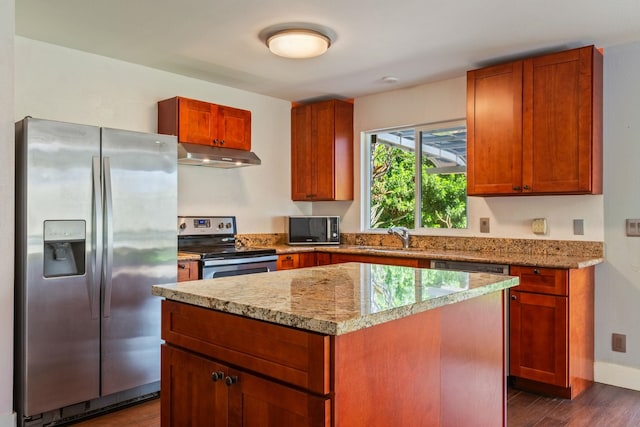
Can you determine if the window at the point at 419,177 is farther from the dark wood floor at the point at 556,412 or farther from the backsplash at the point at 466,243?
the dark wood floor at the point at 556,412

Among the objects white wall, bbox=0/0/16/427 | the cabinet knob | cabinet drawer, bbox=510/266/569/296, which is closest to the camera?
the cabinet knob

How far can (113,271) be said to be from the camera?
2.96 meters

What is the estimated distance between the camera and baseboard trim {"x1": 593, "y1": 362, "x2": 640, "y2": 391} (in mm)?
3285

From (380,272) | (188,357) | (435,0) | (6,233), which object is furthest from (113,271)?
(435,0)

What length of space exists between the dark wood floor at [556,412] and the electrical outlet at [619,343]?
27 cm

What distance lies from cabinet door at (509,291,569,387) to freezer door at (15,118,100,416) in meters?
2.67

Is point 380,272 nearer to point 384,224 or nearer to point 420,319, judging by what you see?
point 420,319

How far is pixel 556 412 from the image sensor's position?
2.89m

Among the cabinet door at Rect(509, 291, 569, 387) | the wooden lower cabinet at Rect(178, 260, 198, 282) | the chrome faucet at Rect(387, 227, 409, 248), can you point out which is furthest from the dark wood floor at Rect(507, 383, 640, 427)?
the wooden lower cabinet at Rect(178, 260, 198, 282)

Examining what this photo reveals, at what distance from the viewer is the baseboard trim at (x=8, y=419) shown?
251cm

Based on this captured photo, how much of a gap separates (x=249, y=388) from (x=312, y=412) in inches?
10.2

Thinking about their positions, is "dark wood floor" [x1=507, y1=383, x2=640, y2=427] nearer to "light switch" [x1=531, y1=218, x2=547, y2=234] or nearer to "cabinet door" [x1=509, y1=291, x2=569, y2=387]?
"cabinet door" [x1=509, y1=291, x2=569, y2=387]

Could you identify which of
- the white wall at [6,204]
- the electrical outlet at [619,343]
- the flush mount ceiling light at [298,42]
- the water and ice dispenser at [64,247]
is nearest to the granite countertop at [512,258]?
the electrical outlet at [619,343]

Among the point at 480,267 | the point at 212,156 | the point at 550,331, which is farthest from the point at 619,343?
the point at 212,156
